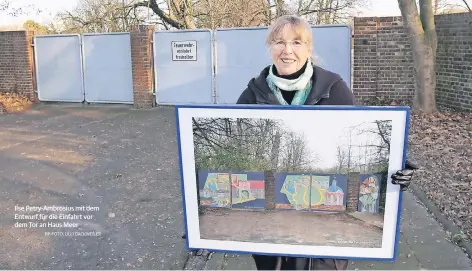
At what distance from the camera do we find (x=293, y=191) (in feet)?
7.71

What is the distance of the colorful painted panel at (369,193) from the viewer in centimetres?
227

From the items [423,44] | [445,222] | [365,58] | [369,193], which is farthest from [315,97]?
[365,58]

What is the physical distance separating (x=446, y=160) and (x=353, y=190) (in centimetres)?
494

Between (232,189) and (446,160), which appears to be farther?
(446,160)

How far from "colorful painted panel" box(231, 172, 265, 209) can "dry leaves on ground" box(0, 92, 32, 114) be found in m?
12.8

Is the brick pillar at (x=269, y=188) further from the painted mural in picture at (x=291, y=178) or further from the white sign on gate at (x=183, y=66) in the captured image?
the white sign on gate at (x=183, y=66)

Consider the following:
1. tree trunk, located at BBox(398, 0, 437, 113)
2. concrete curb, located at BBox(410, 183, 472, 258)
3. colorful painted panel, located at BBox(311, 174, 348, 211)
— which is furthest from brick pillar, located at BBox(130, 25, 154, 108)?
colorful painted panel, located at BBox(311, 174, 348, 211)

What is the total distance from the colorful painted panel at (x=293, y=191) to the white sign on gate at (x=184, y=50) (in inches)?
432

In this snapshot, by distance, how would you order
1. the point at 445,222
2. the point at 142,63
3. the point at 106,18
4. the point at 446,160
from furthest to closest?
the point at 106,18 → the point at 142,63 → the point at 446,160 → the point at 445,222

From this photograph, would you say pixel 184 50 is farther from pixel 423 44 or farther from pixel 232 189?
pixel 232 189

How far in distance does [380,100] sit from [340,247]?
9.68 m

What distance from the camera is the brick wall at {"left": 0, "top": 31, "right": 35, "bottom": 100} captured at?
14.8 m

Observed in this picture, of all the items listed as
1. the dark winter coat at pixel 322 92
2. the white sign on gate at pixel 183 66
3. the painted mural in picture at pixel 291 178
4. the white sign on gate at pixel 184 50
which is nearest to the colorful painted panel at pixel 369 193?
the painted mural in picture at pixel 291 178

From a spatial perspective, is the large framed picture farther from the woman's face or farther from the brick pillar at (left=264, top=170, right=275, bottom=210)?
the woman's face
